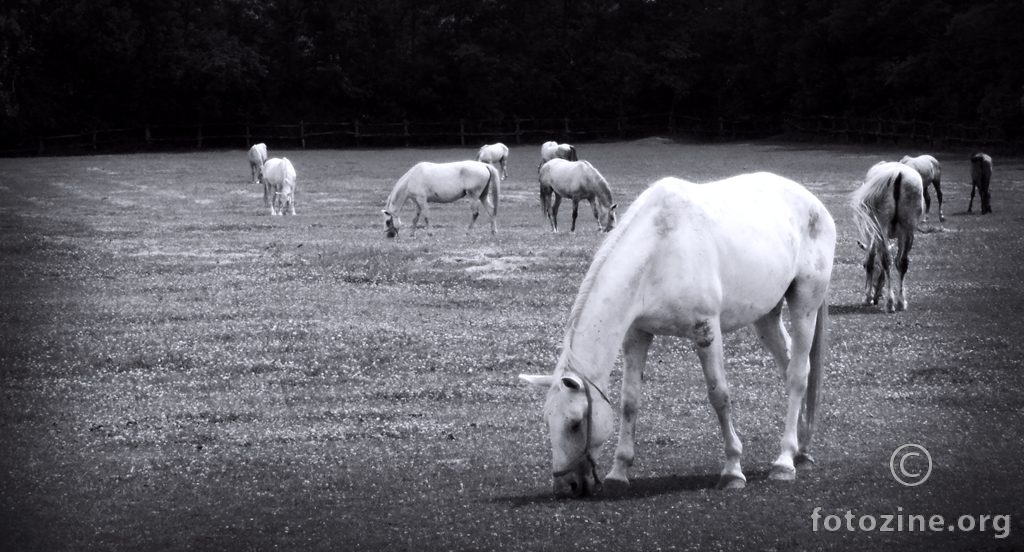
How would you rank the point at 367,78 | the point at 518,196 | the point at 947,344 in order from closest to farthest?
the point at 947,344 < the point at 518,196 < the point at 367,78

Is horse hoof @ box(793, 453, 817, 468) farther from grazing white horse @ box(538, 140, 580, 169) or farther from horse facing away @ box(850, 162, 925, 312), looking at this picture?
grazing white horse @ box(538, 140, 580, 169)

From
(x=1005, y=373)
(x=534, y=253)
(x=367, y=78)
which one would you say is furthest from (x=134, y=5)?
(x=1005, y=373)

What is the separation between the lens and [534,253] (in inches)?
986

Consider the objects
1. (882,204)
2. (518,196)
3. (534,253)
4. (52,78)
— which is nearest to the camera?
(882,204)

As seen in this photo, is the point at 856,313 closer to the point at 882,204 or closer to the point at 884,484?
the point at 882,204

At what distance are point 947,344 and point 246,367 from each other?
8.79 m

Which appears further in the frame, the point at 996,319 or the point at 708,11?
the point at 708,11

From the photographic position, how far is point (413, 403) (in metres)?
12.9

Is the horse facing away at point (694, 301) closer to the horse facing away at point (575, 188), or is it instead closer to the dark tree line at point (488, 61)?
the horse facing away at point (575, 188)

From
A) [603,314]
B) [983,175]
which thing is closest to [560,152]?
[983,175]

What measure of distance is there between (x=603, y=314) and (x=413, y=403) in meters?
4.57

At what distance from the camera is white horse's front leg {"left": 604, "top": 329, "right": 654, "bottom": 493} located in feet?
30.5

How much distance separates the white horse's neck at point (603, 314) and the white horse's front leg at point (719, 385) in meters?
0.54

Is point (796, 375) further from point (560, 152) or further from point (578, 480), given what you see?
point (560, 152)
